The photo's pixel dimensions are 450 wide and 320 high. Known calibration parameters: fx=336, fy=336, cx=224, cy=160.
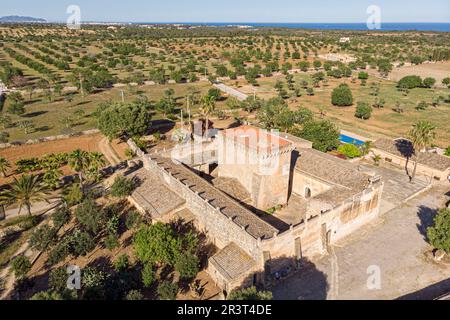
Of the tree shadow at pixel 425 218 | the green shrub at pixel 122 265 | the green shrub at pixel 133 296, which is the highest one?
the green shrub at pixel 133 296

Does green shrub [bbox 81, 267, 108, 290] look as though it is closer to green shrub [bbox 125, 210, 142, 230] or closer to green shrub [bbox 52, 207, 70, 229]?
green shrub [bbox 125, 210, 142, 230]

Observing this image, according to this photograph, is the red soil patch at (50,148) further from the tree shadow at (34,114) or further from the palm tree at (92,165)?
the tree shadow at (34,114)

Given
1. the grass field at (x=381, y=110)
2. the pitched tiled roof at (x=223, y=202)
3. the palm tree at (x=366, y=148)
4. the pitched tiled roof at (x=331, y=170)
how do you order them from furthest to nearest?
the grass field at (x=381, y=110), the palm tree at (x=366, y=148), the pitched tiled roof at (x=331, y=170), the pitched tiled roof at (x=223, y=202)

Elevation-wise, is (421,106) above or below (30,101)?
below

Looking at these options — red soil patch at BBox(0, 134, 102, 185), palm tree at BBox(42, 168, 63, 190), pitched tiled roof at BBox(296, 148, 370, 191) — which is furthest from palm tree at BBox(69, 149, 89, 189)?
pitched tiled roof at BBox(296, 148, 370, 191)

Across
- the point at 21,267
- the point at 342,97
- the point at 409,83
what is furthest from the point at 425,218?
the point at 409,83

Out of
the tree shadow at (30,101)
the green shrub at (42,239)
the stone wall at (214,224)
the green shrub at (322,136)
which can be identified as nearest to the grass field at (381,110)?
the green shrub at (322,136)

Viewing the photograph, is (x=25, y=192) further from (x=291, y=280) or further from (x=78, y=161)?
(x=291, y=280)
